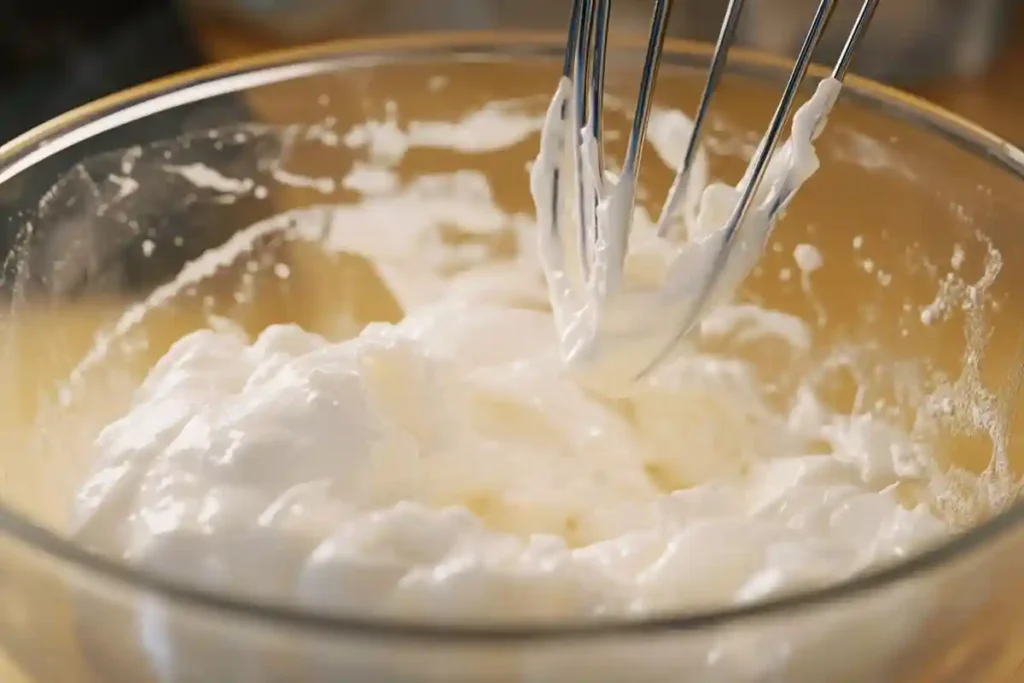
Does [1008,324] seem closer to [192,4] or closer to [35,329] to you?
[35,329]

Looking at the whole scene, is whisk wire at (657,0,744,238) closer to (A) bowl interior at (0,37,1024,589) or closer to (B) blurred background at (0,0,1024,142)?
(A) bowl interior at (0,37,1024,589)

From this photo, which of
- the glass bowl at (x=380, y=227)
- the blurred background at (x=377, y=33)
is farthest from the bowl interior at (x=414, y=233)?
the blurred background at (x=377, y=33)

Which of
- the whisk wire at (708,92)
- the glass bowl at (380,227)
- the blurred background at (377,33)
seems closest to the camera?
the glass bowl at (380,227)

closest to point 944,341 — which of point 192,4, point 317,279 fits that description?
point 317,279

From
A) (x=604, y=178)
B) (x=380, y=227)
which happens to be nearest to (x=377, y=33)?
(x=380, y=227)

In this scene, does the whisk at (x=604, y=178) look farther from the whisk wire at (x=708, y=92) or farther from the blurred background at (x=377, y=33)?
the blurred background at (x=377, y=33)

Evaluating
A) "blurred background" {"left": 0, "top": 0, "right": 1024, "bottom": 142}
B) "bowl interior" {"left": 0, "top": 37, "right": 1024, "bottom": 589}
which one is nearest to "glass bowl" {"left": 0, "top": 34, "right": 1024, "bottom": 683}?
"bowl interior" {"left": 0, "top": 37, "right": 1024, "bottom": 589}

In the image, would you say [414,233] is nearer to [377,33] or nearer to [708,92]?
[708,92]
